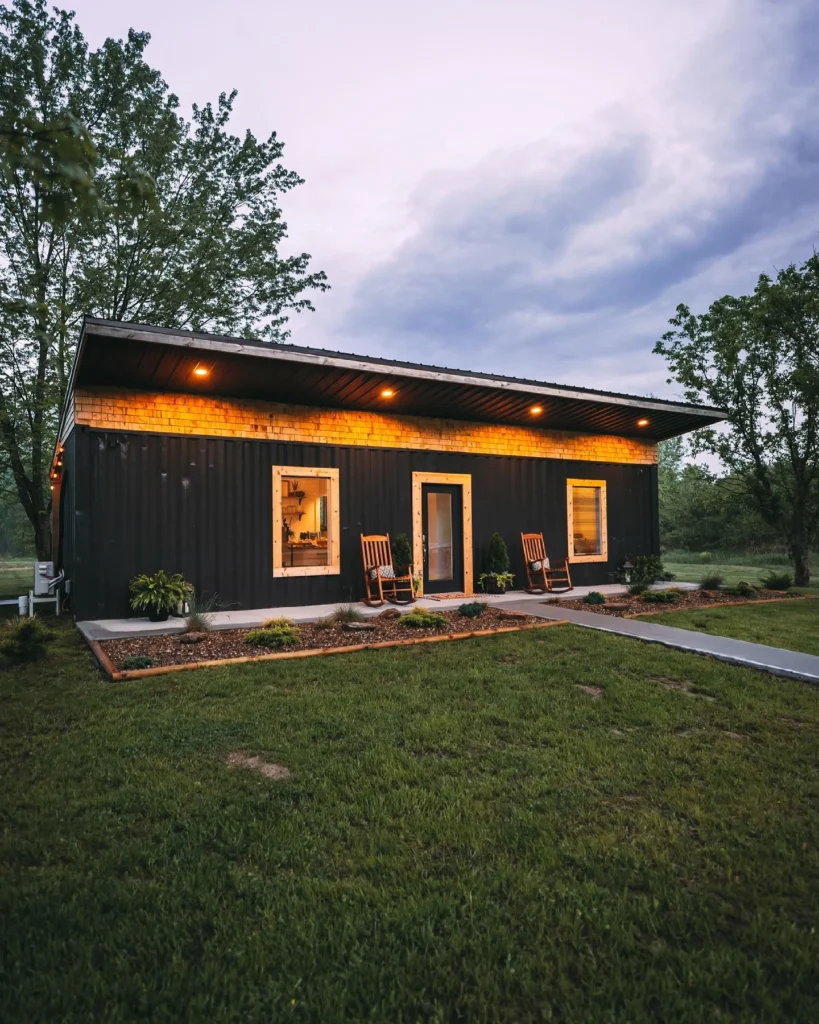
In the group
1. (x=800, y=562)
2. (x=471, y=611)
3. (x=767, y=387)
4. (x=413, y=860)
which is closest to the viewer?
(x=413, y=860)

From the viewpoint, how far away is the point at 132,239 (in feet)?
44.0

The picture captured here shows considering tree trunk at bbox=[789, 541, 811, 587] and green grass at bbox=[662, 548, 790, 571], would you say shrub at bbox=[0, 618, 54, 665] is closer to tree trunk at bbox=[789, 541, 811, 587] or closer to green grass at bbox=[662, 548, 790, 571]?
tree trunk at bbox=[789, 541, 811, 587]

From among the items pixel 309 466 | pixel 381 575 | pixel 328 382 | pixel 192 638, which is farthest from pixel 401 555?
pixel 192 638

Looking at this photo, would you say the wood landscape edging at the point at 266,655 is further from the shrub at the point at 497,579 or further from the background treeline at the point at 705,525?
the background treeline at the point at 705,525

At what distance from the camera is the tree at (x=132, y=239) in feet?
39.4

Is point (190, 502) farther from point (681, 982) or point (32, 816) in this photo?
point (681, 982)

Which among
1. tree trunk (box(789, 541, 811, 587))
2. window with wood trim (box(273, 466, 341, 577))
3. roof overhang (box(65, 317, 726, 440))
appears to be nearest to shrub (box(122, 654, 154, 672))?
roof overhang (box(65, 317, 726, 440))

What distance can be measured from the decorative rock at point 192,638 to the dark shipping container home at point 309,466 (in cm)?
211

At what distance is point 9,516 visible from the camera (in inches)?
1328

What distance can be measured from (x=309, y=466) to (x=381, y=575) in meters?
2.08

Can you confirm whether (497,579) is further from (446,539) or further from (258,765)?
(258,765)

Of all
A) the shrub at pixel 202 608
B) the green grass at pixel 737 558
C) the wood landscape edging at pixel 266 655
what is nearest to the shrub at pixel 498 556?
the wood landscape edging at pixel 266 655

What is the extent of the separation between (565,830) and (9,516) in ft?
132

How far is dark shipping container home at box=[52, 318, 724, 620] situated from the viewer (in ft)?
23.9
